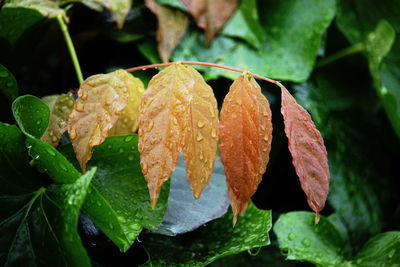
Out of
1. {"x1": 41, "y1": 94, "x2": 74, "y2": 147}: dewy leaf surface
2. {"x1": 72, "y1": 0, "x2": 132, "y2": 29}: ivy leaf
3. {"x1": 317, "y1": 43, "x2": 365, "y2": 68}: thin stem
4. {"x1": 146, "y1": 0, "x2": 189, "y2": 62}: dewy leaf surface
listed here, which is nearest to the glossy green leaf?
{"x1": 317, "y1": 43, "x2": 365, "y2": 68}: thin stem

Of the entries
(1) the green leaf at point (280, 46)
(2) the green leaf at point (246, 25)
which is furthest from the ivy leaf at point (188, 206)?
(2) the green leaf at point (246, 25)

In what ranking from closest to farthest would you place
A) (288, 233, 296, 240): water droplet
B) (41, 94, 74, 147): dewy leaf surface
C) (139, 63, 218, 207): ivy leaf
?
(139, 63, 218, 207): ivy leaf < (41, 94, 74, 147): dewy leaf surface < (288, 233, 296, 240): water droplet

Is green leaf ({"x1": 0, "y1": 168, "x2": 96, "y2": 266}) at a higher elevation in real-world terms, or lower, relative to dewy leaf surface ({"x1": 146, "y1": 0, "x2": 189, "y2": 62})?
lower

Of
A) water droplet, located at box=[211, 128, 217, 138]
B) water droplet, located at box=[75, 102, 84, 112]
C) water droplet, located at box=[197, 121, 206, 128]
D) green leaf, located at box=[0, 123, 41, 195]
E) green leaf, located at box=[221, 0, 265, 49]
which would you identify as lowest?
green leaf, located at box=[0, 123, 41, 195]

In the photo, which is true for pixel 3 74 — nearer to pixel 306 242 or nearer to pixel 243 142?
pixel 243 142

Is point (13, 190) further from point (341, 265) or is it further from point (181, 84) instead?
point (341, 265)

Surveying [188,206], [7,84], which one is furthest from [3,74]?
[188,206]

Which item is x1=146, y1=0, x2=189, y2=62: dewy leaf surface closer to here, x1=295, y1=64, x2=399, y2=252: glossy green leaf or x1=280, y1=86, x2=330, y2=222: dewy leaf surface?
x1=295, y1=64, x2=399, y2=252: glossy green leaf
